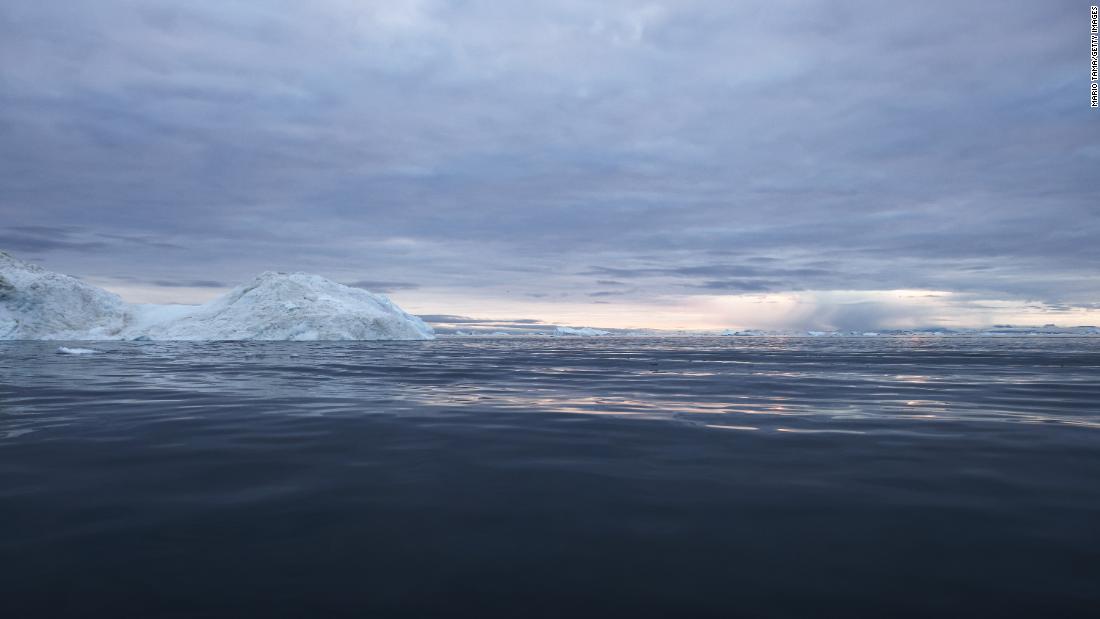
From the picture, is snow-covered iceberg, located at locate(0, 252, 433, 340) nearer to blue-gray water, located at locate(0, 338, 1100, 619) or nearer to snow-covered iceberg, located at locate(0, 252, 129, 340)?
snow-covered iceberg, located at locate(0, 252, 129, 340)

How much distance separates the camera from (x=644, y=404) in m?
10.8

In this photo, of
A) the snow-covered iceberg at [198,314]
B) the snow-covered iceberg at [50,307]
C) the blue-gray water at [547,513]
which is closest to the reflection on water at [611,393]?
the blue-gray water at [547,513]

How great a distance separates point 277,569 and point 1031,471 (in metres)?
6.98

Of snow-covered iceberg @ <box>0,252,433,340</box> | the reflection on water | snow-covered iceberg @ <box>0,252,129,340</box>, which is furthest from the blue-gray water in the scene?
snow-covered iceberg @ <box>0,252,129,340</box>

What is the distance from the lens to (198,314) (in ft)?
184

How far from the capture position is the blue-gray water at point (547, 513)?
3.02 meters

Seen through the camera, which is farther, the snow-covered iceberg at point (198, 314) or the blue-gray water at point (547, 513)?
the snow-covered iceberg at point (198, 314)

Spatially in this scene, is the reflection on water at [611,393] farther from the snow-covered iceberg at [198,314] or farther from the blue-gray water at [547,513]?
the snow-covered iceberg at [198,314]

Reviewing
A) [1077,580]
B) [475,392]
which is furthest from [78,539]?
[475,392]

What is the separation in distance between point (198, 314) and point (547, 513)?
63019 millimetres

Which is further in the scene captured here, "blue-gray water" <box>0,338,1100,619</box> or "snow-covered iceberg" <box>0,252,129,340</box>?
"snow-covered iceberg" <box>0,252,129,340</box>

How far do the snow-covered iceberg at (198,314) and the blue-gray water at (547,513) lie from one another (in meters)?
46.0

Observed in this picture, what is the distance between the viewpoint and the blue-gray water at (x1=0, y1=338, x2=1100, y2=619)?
302 cm

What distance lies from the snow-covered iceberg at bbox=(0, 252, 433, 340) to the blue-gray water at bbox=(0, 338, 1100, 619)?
4600 centimetres
